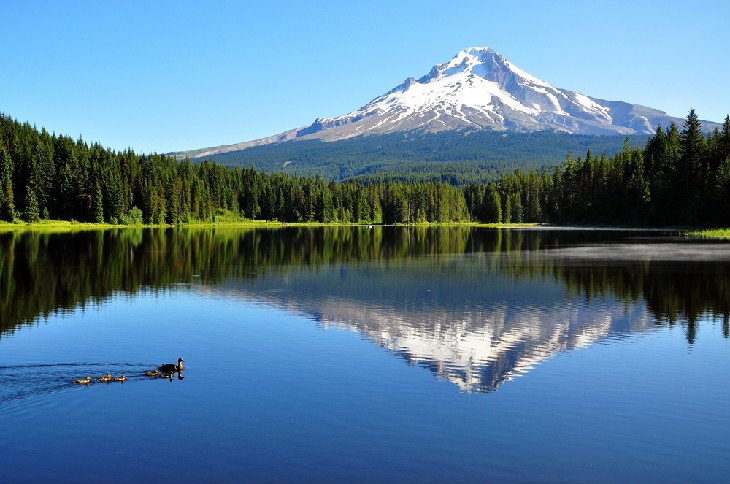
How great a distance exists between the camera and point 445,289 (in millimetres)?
53062

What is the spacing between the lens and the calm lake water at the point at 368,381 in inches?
719

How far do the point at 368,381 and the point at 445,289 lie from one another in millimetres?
27580

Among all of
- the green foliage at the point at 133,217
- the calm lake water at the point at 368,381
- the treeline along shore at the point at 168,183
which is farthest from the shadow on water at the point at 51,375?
the green foliage at the point at 133,217

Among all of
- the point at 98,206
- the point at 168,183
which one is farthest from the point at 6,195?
the point at 168,183

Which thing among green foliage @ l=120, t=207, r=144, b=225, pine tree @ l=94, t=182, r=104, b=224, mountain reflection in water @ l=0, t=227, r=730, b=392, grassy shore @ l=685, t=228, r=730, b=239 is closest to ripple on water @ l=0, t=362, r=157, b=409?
mountain reflection in water @ l=0, t=227, r=730, b=392

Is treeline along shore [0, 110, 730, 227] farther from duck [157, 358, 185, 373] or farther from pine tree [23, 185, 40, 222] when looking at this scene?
duck [157, 358, 185, 373]

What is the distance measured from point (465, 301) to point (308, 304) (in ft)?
34.9

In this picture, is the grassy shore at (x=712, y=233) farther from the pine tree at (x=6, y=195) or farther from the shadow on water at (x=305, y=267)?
the pine tree at (x=6, y=195)

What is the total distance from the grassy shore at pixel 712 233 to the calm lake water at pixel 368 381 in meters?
A: 69.3

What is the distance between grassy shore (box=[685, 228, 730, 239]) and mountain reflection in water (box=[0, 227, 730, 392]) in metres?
26.7

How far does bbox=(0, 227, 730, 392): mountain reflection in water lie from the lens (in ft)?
111

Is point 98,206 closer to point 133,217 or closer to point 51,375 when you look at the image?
point 133,217

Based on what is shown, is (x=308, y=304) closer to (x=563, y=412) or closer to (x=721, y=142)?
(x=563, y=412)

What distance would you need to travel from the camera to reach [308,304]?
46062 mm
